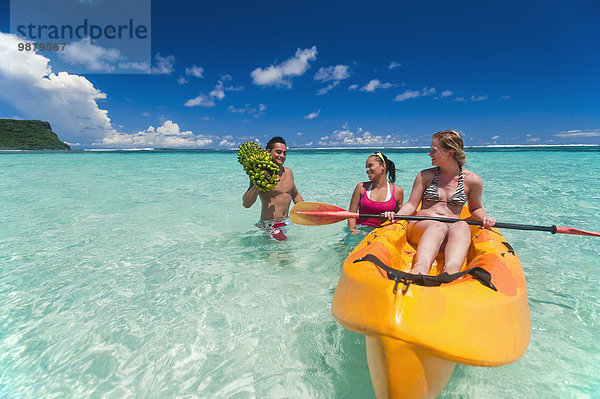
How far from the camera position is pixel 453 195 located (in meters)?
3.00

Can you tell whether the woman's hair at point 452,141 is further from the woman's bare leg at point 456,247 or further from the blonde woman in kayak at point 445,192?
the woman's bare leg at point 456,247

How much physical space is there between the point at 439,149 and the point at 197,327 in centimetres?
290

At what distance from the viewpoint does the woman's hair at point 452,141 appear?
9.43 feet

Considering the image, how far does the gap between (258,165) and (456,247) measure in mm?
2289

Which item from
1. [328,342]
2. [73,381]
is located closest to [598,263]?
[328,342]

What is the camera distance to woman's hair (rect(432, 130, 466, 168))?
2.88 meters

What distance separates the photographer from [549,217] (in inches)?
240

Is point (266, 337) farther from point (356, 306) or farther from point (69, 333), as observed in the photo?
point (69, 333)

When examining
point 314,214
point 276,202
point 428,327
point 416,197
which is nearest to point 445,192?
point 416,197

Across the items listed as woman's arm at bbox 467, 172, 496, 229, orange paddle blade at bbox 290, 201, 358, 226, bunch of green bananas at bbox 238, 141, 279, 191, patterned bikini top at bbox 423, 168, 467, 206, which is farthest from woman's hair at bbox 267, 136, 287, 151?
woman's arm at bbox 467, 172, 496, 229

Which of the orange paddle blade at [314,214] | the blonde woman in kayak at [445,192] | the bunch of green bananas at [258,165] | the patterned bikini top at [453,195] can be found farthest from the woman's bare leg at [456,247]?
the bunch of green bananas at [258,165]

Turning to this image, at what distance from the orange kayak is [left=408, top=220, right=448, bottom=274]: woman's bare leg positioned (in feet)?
1.65

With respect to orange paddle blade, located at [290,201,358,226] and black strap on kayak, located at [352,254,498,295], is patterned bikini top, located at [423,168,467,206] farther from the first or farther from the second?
black strap on kayak, located at [352,254,498,295]

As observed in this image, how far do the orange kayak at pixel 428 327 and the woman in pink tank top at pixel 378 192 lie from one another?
84.5 inches
